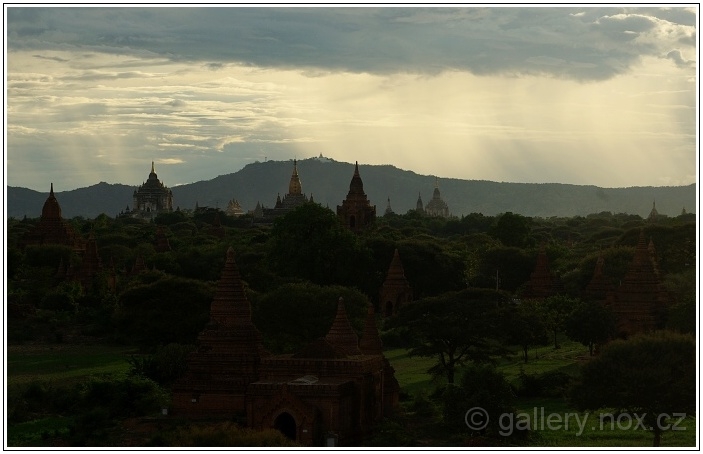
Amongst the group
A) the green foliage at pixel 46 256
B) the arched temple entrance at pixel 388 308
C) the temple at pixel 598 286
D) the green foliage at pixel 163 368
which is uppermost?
the green foliage at pixel 46 256

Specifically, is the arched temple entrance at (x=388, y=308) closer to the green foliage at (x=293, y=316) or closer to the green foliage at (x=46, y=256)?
the green foliage at (x=293, y=316)

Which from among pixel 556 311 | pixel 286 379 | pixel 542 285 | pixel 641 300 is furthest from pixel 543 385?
pixel 542 285

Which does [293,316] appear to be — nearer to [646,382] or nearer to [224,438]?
[646,382]

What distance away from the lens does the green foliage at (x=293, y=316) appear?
50.5 m

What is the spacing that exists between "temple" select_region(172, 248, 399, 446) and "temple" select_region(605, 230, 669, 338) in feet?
44.4

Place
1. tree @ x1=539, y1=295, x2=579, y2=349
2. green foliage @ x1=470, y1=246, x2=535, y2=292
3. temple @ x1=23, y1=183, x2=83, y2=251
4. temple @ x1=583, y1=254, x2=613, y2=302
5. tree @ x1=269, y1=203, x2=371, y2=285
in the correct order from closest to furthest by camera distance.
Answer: tree @ x1=539, y1=295, x2=579, y2=349
temple @ x1=583, y1=254, x2=613, y2=302
tree @ x1=269, y1=203, x2=371, y2=285
green foliage @ x1=470, y1=246, x2=535, y2=292
temple @ x1=23, y1=183, x2=83, y2=251

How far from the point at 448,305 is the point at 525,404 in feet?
31.2

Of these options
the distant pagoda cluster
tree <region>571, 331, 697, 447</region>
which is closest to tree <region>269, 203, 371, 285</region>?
the distant pagoda cluster

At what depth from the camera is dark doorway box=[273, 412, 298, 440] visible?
34219mm

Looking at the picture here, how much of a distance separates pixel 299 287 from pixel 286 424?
19639 mm

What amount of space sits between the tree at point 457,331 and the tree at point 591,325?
2.95 m

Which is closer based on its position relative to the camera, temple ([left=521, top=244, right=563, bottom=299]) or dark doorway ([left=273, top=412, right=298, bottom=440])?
dark doorway ([left=273, top=412, right=298, bottom=440])

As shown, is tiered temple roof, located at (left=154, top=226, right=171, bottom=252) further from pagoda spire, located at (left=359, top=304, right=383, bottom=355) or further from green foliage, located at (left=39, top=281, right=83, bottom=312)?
pagoda spire, located at (left=359, top=304, right=383, bottom=355)
